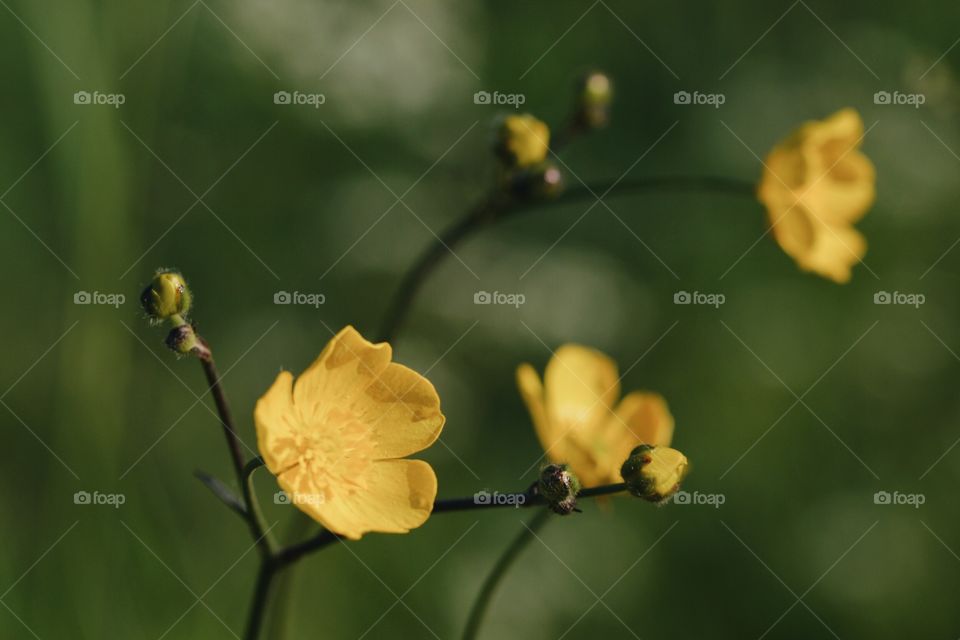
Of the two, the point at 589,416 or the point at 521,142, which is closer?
the point at 521,142

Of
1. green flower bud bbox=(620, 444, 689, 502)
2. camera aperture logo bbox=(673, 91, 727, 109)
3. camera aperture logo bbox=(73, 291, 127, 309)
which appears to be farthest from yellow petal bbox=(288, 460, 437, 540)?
camera aperture logo bbox=(673, 91, 727, 109)

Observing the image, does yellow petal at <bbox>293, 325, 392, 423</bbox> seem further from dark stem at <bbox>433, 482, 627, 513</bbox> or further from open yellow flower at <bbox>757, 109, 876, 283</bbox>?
open yellow flower at <bbox>757, 109, 876, 283</bbox>

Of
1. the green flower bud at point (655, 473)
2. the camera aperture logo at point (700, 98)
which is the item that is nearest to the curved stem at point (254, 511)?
the green flower bud at point (655, 473)

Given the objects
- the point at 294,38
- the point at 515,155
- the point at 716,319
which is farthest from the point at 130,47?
the point at 716,319

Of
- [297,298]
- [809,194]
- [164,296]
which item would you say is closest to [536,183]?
[809,194]

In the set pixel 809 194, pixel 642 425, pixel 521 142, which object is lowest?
pixel 642 425

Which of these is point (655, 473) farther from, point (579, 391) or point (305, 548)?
point (579, 391)
